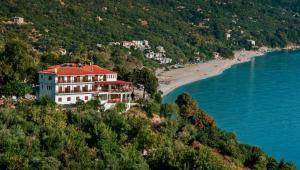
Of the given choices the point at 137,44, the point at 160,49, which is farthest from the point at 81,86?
the point at 160,49

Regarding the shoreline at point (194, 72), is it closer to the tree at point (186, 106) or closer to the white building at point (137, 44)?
the white building at point (137, 44)

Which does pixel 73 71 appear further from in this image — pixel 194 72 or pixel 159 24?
pixel 159 24

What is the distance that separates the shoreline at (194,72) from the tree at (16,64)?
96.3 feet

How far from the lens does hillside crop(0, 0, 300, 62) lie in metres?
71.2

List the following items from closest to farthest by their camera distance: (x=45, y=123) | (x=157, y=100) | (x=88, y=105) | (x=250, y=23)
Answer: (x=45, y=123), (x=88, y=105), (x=157, y=100), (x=250, y=23)

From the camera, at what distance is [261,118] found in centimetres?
5394

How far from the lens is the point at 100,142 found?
2556 centimetres

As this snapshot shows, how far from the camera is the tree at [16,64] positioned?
104 feet

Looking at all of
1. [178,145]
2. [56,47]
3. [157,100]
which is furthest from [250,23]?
[178,145]

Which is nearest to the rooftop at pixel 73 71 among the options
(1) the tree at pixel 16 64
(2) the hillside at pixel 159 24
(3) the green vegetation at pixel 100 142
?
(1) the tree at pixel 16 64

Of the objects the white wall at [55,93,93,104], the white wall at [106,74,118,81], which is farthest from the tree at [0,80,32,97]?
the white wall at [106,74,118,81]

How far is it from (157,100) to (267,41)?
90.2 metres

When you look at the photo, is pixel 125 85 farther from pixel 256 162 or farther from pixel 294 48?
pixel 294 48

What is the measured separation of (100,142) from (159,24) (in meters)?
76.5
